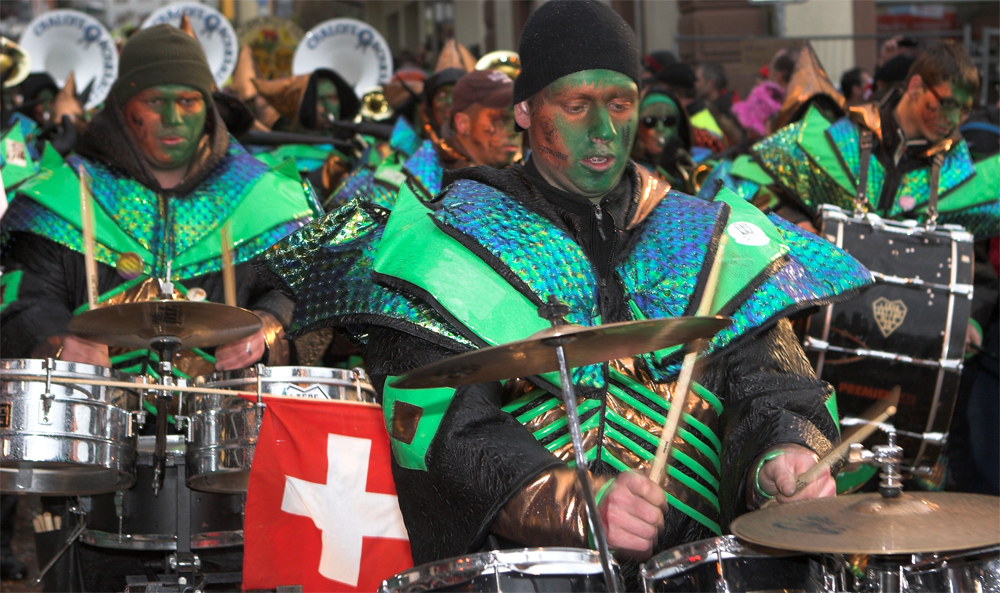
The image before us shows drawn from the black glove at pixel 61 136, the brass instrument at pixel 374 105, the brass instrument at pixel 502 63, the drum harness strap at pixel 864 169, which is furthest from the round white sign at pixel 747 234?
the brass instrument at pixel 374 105

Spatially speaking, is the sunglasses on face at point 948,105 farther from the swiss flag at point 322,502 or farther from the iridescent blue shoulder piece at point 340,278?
the iridescent blue shoulder piece at point 340,278

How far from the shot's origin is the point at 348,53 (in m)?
12.2

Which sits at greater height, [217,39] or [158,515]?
[217,39]

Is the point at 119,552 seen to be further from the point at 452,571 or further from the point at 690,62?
the point at 690,62

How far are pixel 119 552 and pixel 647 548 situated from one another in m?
2.66

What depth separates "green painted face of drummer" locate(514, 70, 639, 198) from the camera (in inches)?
122

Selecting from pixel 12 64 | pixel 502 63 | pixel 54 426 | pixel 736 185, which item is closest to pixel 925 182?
pixel 736 185

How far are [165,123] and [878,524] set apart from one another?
12.3ft

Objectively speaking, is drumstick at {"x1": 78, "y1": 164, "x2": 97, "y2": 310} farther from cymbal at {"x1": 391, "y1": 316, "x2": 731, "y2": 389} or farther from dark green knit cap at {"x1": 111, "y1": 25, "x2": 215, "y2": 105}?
cymbal at {"x1": 391, "y1": 316, "x2": 731, "y2": 389}

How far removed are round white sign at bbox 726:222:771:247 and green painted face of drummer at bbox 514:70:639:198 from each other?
325mm

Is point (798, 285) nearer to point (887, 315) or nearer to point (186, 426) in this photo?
point (887, 315)

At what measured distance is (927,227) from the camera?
510cm

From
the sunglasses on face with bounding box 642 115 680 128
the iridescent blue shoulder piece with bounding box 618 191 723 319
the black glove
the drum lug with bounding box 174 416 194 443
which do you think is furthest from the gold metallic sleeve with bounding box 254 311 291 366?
the sunglasses on face with bounding box 642 115 680 128

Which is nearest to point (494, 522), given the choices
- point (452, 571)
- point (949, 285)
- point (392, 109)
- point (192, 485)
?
point (452, 571)
